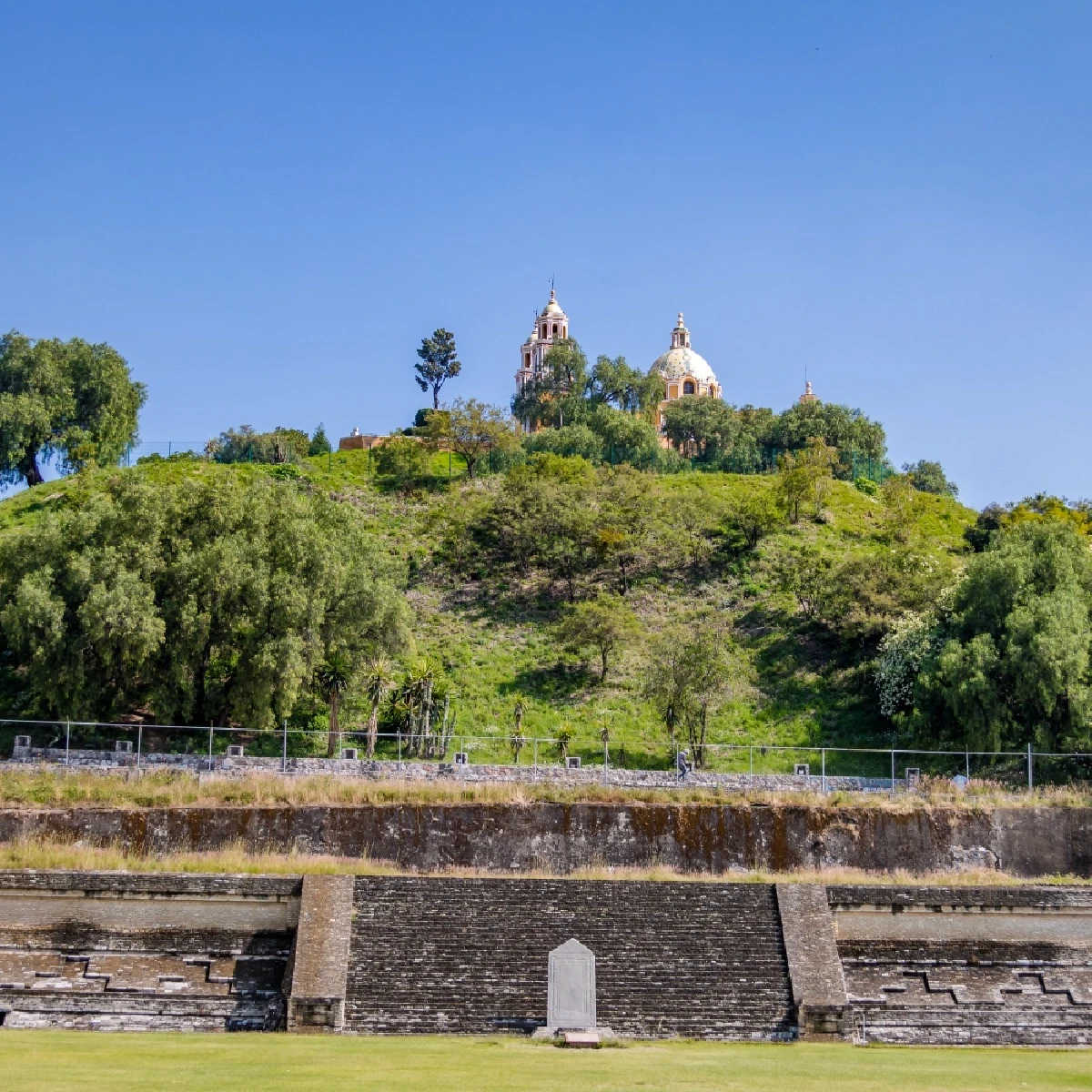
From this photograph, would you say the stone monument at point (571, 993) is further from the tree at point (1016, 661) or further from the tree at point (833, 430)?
the tree at point (833, 430)

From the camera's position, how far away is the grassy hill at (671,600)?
5188 centimetres

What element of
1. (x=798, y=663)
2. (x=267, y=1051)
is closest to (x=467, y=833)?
(x=267, y=1051)

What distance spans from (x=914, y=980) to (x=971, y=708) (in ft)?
60.4

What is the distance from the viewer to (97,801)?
35.1 meters

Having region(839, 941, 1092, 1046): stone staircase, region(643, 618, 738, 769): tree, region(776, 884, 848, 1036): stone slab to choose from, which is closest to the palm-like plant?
region(643, 618, 738, 769): tree

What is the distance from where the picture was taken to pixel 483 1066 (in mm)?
20391

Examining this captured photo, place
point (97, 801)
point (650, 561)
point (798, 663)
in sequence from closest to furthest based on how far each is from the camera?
point (97, 801) → point (798, 663) → point (650, 561)

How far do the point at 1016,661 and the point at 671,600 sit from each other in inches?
824

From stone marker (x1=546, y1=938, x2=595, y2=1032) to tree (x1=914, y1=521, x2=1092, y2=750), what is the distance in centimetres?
2254

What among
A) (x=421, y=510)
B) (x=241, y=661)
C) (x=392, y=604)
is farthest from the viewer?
(x=421, y=510)

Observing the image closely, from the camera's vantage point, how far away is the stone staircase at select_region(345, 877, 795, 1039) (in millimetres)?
25141

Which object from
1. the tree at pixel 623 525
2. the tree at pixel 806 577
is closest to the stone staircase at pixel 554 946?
the tree at pixel 806 577

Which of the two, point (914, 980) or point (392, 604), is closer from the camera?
point (914, 980)

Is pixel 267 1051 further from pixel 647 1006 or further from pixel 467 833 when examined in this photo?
pixel 467 833
